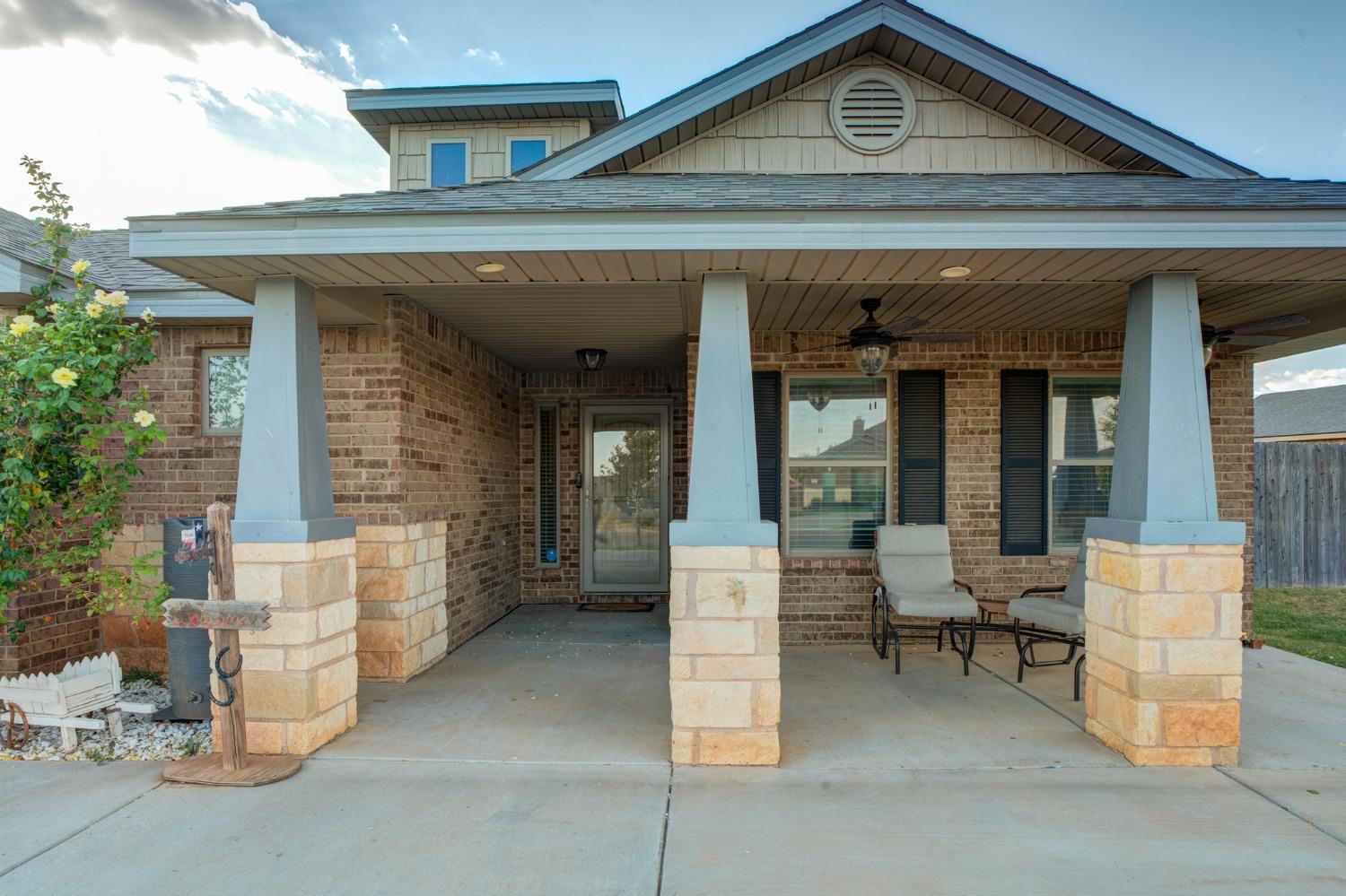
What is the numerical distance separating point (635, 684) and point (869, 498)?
245cm

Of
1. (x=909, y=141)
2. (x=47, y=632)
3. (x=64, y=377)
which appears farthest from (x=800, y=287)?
(x=47, y=632)

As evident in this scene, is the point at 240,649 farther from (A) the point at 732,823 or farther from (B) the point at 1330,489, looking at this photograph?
(B) the point at 1330,489

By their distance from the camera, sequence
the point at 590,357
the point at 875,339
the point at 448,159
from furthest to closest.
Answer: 1. the point at 448,159
2. the point at 590,357
3. the point at 875,339

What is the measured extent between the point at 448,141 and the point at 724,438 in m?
7.51

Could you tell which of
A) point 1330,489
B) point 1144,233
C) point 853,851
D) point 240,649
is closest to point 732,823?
point 853,851

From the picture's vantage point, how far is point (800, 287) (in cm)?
431

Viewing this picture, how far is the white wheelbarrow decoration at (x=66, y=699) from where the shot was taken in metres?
3.64

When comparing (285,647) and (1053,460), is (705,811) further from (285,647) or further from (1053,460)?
(1053,460)

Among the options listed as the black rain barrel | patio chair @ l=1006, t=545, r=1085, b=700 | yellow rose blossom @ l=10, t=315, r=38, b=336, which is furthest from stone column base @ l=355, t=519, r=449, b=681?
patio chair @ l=1006, t=545, r=1085, b=700

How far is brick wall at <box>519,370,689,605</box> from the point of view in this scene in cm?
772

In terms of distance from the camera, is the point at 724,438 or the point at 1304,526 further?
the point at 1304,526

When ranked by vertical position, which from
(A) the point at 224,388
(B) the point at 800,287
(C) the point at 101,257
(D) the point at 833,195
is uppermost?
(C) the point at 101,257

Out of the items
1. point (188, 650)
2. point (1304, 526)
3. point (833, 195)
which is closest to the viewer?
point (833, 195)

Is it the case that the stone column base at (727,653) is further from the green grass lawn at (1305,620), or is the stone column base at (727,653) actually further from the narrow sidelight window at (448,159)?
the narrow sidelight window at (448,159)
